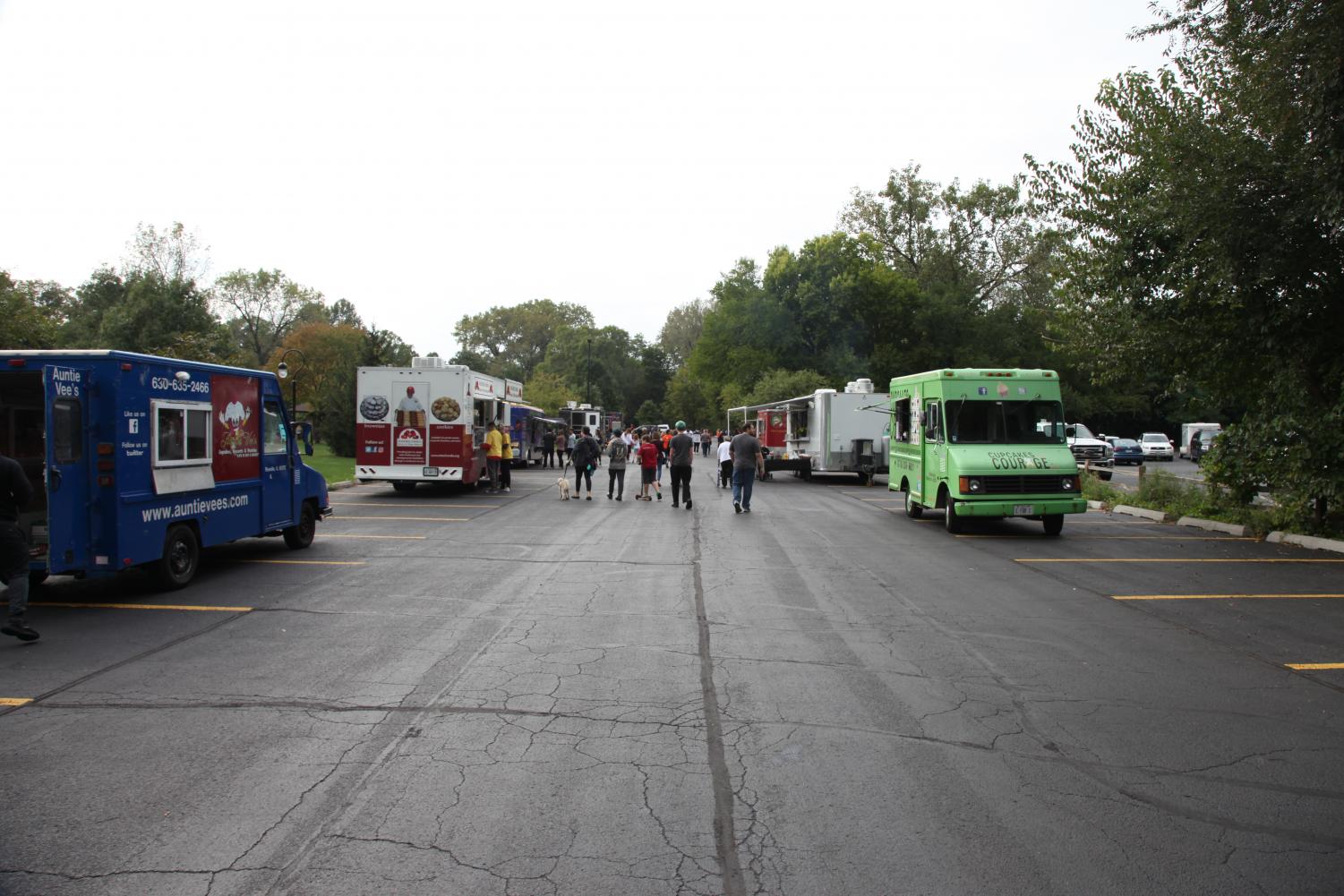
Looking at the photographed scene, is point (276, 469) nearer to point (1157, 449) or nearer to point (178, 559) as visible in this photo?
point (178, 559)

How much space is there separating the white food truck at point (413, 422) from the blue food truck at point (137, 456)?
8.94m

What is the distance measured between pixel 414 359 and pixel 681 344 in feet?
282

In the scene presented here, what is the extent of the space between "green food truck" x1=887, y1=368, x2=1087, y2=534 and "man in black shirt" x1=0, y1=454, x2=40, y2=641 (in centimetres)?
1232

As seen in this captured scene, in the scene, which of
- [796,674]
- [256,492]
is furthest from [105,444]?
[796,674]

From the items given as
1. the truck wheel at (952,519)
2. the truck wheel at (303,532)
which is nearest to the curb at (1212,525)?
the truck wheel at (952,519)

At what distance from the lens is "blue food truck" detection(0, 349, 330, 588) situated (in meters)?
8.59

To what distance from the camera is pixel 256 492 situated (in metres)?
11.5

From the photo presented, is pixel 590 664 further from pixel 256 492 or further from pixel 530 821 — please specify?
pixel 256 492

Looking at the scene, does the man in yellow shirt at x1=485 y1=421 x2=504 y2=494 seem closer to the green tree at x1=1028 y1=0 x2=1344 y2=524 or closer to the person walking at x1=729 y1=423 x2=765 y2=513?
the person walking at x1=729 y1=423 x2=765 y2=513

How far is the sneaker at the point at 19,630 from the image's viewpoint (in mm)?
7156

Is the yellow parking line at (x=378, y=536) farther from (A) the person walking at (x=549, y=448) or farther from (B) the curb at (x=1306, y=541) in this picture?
(A) the person walking at (x=549, y=448)

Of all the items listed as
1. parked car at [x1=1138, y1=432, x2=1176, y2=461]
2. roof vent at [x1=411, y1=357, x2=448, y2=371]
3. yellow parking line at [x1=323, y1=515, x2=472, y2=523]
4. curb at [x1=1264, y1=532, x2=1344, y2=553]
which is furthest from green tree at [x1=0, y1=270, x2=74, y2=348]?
parked car at [x1=1138, y1=432, x2=1176, y2=461]

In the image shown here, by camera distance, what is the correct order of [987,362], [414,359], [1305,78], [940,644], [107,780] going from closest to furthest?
1. [107,780]
2. [940,644]
3. [1305,78]
4. [414,359]
5. [987,362]

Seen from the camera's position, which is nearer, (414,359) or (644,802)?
(644,802)
